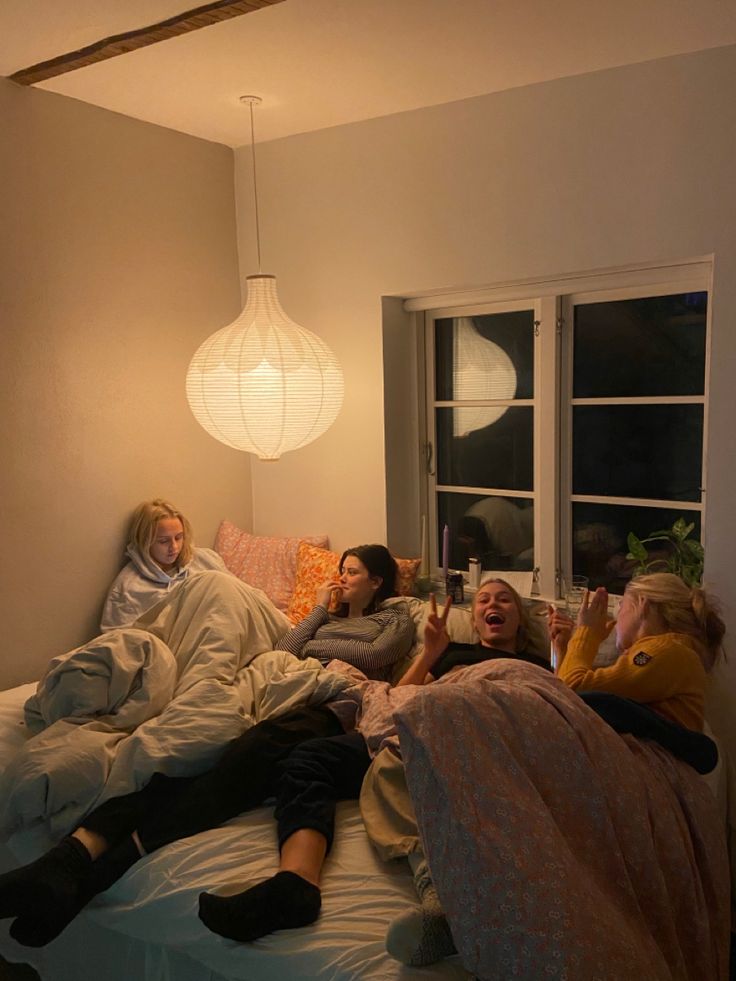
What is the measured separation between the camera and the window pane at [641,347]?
2938mm

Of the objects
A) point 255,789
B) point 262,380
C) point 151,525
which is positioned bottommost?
point 255,789

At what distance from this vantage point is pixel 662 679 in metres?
2.20

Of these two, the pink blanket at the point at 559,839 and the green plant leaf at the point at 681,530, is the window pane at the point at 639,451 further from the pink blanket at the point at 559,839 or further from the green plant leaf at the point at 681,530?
the pink blanket at the point at 559,839

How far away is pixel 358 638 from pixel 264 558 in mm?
824

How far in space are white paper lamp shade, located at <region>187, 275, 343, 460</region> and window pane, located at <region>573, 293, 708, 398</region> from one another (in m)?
0.92

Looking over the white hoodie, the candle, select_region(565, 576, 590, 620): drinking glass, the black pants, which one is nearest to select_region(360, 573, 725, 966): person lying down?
the black pants

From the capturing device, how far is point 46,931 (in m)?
1.89

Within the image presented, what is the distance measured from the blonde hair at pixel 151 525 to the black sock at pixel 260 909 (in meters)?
1.72

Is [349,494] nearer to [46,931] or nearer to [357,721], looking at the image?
[357,721]

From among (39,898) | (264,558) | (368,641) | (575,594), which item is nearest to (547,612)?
(575,594)

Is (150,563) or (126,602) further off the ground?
(150,563)

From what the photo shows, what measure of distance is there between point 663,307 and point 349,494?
4.67 ft

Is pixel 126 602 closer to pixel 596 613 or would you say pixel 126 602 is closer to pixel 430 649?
pixel 430 649

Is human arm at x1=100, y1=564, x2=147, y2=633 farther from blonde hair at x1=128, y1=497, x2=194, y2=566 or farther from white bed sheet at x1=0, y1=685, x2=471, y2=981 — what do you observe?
white bed sheet at x1=0, y1=685, x2=471, y2=981
